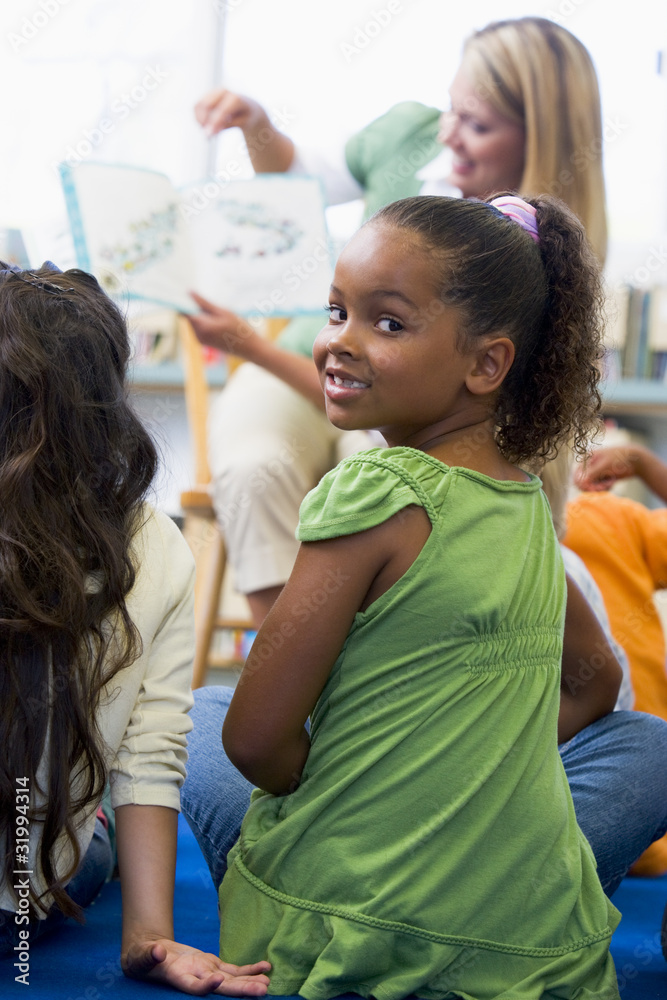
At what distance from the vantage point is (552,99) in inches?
61.7

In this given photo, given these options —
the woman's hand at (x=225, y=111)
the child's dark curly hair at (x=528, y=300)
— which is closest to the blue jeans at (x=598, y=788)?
the child's dark curly hair at (x=528, y=300)

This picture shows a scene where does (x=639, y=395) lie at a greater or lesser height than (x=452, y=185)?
lesser

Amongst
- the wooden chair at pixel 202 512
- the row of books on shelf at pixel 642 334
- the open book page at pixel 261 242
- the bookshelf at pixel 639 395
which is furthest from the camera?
the row of books on shelf at pixel 642 334

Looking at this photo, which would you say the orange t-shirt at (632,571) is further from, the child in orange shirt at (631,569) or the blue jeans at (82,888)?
the blue jeans at (82,888)

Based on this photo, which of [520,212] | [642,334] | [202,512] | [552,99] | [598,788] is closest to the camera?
[520,212]

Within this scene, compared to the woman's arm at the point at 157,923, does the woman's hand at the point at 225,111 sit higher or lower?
higher

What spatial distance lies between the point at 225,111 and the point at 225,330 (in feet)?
1.22

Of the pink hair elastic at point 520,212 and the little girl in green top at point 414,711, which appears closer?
the little girl in green top at point 414,711

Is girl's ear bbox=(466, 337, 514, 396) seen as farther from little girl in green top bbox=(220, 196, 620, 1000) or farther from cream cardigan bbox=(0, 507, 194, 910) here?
cream cardigan bbox=(0, 507, 194, 910)

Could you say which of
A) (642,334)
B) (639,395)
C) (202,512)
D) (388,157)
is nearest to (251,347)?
(202,512)

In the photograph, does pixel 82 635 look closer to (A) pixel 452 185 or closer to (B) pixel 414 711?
(B) pixel 414 711

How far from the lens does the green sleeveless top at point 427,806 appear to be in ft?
2.06

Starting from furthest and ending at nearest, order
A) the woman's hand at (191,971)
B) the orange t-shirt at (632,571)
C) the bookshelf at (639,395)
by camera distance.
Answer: the bookshelf at (639,395), the orange t-shirt at (632,571), the woman's hand at (191,971)

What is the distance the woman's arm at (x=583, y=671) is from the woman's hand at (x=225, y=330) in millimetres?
863
